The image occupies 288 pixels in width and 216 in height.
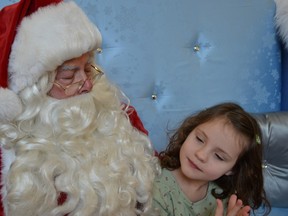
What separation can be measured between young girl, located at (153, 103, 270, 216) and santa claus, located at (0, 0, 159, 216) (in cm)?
13

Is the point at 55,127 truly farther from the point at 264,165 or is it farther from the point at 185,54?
the point at 264,165

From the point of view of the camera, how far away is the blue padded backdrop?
147 centimetres

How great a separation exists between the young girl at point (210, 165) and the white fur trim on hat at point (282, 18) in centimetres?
60

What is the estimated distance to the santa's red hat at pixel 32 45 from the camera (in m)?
0.88

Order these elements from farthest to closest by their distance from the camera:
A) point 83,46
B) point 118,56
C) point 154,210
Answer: point 118,56 < point 154,210 < point 83,46

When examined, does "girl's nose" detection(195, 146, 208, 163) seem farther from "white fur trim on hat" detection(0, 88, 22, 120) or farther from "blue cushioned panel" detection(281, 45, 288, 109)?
"blue cushioned panel" detection(281, 45, 288, 109)

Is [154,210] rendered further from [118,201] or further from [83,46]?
[83,46]

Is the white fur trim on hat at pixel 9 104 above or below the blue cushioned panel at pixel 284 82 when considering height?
above

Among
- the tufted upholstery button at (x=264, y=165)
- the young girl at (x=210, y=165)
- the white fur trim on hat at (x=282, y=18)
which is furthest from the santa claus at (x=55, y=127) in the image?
the white fur trim on hat at (x=282, y=18)

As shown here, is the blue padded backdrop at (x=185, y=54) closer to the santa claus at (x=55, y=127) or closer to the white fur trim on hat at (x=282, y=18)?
the white fur trim on hat at (x=282, y=18)

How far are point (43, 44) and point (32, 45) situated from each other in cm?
2

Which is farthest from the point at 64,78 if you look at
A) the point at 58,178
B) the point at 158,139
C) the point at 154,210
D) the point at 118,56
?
the point at 158,139

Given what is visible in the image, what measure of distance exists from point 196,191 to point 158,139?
39cm

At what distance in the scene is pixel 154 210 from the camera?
108 cm
